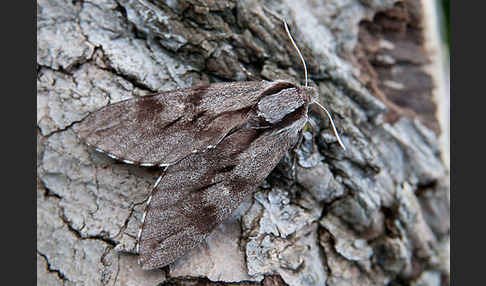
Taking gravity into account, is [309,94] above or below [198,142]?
above

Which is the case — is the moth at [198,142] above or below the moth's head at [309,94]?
below

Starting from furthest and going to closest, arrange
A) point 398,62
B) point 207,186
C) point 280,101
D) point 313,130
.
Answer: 1. point 398,62
2. point 313,130
3. point 280,101
4. point 207,186

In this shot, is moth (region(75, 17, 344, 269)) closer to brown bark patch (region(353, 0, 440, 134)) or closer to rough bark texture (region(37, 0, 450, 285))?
rough bark texture (region(37, 0, 450, 285))

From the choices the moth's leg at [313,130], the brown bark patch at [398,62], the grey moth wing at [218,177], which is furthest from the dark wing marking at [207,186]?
the brown bark patch at [398,62]

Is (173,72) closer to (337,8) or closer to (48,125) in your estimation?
(48,125)

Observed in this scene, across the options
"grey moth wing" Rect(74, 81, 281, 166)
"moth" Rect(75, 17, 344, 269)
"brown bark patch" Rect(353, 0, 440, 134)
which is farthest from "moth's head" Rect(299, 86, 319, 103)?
"brown bark patch" Rect(353, 0, 440, 134)

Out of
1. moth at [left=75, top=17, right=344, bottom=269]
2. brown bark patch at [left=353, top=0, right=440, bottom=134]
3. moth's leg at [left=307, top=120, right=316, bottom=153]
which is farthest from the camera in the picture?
brown bark patch at [left=353, top=0, right=440, bottom=134]

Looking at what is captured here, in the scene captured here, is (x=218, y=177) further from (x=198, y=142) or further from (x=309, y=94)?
(x=309, y=94)

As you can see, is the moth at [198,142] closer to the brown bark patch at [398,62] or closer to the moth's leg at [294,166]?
the moth's leg at [294,166]

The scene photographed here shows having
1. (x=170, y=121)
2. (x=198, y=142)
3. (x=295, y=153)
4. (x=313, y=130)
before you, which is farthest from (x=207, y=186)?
(x=313, y=130)
